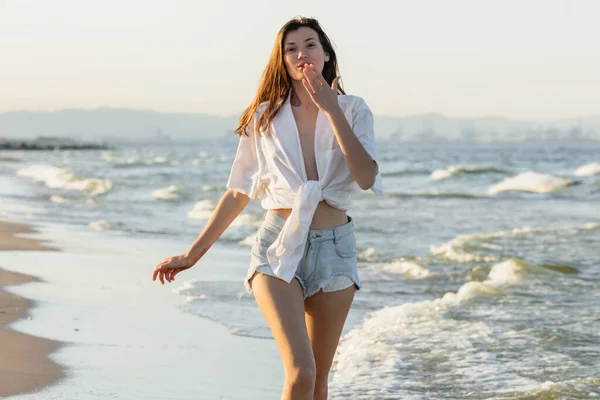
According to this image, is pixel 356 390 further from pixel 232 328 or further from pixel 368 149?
pixel 368 149

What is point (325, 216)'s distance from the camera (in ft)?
12.3

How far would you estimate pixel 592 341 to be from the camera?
773 centimetres

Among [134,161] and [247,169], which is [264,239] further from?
[134,161]

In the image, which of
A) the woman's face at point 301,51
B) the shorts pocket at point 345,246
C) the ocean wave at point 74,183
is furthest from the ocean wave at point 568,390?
the ocean wave at point 74,183

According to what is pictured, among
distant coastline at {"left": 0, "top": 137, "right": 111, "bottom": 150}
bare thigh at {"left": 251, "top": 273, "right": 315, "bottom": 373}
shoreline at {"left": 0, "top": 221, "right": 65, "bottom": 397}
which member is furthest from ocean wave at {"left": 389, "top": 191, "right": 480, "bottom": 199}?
distant coastline at {"left": 0, "top": 137, "right": 111, "bottom": 150}

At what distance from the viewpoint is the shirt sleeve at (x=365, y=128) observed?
12.2ft

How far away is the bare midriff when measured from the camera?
372cm

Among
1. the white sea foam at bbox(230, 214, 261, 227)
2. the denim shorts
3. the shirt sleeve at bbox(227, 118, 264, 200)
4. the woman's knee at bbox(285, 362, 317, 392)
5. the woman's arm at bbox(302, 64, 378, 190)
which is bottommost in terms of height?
the white sea foam at bbox(230, 214, 261, 227)

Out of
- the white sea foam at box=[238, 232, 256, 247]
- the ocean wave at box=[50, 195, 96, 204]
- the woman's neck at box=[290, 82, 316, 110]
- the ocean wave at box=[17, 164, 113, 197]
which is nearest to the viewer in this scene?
the woman's neck at box=[290, 82, 316, 110]

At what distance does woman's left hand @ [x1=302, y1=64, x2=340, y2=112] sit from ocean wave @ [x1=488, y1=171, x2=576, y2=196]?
3077cm

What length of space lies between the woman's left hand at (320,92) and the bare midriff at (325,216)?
1.37 feet

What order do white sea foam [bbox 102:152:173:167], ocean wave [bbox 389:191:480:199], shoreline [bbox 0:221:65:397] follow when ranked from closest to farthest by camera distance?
shoreline [bbox 0:221:65:397] < ocean wave [bbox 389:191:480:199] < white sea foam [bbox 102:152:173:167]

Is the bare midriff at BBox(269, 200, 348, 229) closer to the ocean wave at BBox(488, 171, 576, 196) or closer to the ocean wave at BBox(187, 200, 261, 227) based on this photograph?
the ocean wave at BBox(187, 200, 261, 227)

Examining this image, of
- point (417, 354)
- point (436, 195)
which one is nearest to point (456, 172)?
point (436, 195)
